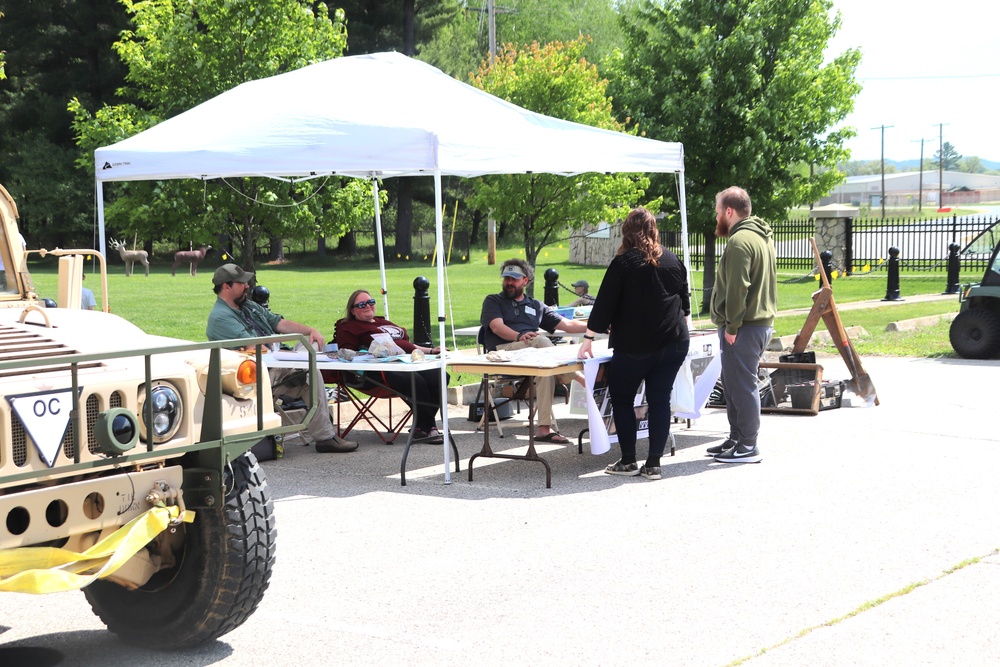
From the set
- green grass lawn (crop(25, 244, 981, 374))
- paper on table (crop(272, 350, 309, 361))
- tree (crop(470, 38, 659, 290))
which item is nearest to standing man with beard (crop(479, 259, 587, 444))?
paper on table (crop(272, 350, 309, 361))

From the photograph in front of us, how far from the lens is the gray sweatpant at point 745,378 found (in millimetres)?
9047

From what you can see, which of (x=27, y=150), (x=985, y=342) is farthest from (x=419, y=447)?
(x=27, y=150)

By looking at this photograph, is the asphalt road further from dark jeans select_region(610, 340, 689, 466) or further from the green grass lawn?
the green grass lawn

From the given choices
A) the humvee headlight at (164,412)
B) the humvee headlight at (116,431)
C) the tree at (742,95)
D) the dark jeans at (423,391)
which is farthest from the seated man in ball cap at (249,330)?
the tree at (742,95)

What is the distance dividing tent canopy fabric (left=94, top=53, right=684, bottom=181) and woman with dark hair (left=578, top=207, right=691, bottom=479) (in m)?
1.28

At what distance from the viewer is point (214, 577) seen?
190 inches

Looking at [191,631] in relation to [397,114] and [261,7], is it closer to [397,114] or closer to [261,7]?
[397,114]

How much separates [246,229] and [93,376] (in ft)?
38.6

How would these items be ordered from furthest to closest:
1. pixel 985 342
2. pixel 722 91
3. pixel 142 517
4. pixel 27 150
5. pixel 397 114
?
pixel 27 150 < pixel 722 91 < pixel 985 342 < pixel 397 114 < pixel 142 517

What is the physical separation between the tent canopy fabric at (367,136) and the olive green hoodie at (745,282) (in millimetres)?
1402

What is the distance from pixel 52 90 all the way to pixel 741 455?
4452 cm

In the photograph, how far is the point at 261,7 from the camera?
→ 17422mm

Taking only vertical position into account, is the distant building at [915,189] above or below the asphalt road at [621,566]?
above

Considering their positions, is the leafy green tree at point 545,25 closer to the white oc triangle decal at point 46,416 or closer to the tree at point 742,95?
the tree at point 742,95
